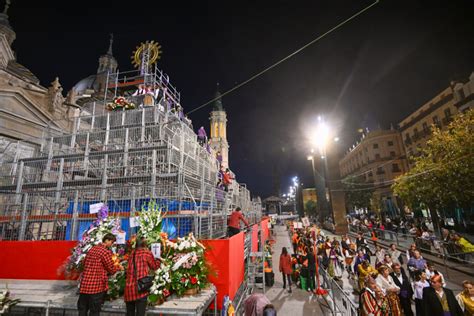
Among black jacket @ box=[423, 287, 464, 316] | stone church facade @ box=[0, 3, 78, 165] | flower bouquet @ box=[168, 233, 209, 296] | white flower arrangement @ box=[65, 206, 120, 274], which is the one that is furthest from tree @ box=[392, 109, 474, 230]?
stone church facade @ box=[0, 3, 78, 165]

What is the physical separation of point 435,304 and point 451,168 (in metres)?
18.3

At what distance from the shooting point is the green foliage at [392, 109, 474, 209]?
17.4 meters

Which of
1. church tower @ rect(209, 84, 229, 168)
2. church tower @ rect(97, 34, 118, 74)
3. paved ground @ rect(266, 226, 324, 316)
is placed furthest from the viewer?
church tower @ rect(209, 84, 229, 168)

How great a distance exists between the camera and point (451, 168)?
59.4 ft

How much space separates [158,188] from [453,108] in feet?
144

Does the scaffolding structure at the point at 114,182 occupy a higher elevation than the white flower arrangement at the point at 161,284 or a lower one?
higher

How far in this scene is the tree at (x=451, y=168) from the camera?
57.0 feet

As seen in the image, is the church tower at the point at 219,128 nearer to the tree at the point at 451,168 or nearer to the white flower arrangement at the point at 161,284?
the tree at the point at 451,168

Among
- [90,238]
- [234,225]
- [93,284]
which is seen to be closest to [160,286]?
[93,284]

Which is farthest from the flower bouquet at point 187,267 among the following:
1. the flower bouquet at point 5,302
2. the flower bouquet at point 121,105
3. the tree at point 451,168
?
the tree at point 451,168

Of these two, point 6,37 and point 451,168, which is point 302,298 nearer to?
point 451,168

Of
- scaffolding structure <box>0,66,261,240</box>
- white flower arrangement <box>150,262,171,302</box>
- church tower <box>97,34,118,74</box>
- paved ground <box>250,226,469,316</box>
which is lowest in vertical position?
paved ground <box>250,226,469,316</box>

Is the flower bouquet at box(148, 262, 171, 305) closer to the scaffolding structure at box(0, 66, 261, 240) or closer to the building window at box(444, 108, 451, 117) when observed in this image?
the scaffolding structure at box(0, 66, 261, 240)

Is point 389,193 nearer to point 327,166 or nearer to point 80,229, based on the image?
point 327,166
